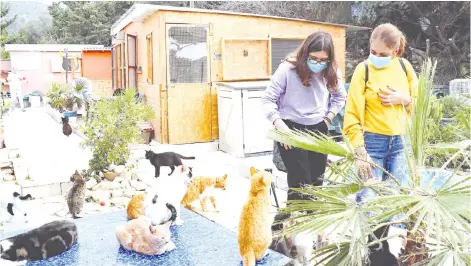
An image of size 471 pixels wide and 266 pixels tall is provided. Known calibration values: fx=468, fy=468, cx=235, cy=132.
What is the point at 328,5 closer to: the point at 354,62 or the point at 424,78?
the point at 354,62

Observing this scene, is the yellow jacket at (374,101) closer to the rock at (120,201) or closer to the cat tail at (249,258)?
the cat tail at (249,258)

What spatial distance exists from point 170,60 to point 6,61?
33.9 feet

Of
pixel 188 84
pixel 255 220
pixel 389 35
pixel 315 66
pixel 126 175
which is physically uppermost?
pixel 389 35

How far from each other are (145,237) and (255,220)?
29.2 inches

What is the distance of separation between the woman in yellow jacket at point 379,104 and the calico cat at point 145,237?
45.7 inches

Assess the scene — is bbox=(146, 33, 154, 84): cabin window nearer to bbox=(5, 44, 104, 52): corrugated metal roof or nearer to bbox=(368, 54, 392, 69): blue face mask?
bbox=(5, 44, 104, 52): corrugated metal roof

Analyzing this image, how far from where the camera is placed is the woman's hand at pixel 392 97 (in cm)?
248

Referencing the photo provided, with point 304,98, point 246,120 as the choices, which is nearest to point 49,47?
point 246,120

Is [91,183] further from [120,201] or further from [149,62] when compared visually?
[149,62]

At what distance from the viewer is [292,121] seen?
290cm

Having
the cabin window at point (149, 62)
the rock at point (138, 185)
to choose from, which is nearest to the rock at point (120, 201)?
the rock at point (138, 185)

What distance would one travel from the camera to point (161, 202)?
113 inches

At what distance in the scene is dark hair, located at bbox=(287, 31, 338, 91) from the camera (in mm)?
2715

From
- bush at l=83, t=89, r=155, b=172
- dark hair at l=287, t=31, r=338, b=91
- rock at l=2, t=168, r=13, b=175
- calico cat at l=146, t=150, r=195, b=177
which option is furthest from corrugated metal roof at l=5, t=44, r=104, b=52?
dark hair at l=287, t=31, r=338, b=91
